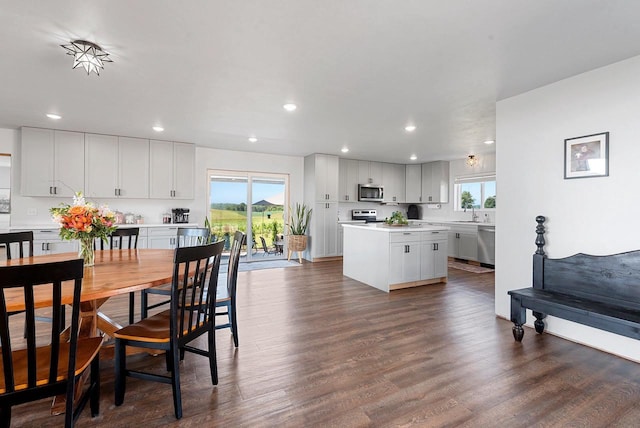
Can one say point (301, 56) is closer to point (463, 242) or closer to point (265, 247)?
point (265, 247)

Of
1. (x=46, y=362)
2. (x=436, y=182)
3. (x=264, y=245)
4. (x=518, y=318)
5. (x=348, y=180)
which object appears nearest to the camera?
(x=46, y=362)

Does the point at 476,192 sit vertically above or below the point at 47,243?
above

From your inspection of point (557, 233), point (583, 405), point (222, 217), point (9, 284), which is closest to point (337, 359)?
point (583, 405)

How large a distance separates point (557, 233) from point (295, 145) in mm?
4347

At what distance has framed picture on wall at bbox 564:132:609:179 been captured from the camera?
8.57ft

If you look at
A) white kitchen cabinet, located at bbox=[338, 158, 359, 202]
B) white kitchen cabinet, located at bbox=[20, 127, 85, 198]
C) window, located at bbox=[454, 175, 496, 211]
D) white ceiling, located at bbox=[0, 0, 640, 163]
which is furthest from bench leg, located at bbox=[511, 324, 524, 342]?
white kitchen cabinet, located at bbox=[20, 127, 85, 198]

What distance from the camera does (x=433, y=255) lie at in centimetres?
479

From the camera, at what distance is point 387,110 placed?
3811 millimetres

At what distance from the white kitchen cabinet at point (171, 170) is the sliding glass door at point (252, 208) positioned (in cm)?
59

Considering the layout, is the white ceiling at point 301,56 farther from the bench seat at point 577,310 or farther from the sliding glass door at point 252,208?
the sliding glass door at point 252,208

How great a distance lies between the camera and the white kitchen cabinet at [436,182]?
764 centimetres

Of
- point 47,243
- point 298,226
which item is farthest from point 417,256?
point 47,243

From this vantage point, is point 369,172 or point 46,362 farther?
point 369,172

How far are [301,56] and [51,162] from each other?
4809 millimetres
